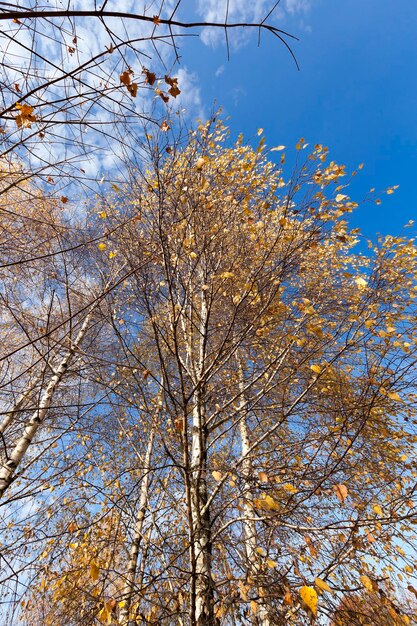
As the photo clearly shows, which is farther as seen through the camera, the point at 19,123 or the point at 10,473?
the point at 10,473

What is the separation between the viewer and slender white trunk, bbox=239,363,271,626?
213 centimetres

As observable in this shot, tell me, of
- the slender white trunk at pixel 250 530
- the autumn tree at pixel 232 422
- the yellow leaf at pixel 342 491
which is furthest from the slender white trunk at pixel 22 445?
the yellow leaf at pixel 342 491

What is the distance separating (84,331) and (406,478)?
17.0 ft

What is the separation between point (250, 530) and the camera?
3277 mm

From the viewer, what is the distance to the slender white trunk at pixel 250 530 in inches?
84.0

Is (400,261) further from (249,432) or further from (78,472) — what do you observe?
(78,472)

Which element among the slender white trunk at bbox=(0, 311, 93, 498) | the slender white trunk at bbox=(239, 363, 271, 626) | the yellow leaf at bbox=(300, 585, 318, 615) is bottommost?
the yellow leaf at bbox=(300, 585, 318, 615)

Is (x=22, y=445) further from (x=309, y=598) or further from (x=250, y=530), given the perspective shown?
(x=309, y=598)

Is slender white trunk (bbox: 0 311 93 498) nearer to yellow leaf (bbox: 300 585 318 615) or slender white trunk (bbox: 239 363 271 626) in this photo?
slender white trunk (bbox: 239 363 271 626)

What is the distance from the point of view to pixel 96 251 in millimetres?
5750

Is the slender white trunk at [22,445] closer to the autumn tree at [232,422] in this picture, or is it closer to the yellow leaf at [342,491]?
the autumn tree at [232,422]

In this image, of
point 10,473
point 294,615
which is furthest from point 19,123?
point 10,473

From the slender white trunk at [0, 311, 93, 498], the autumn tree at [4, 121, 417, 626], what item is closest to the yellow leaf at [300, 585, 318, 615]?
the autumn tree at [4, 121, 417, 626]

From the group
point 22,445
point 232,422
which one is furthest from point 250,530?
point 22,445
